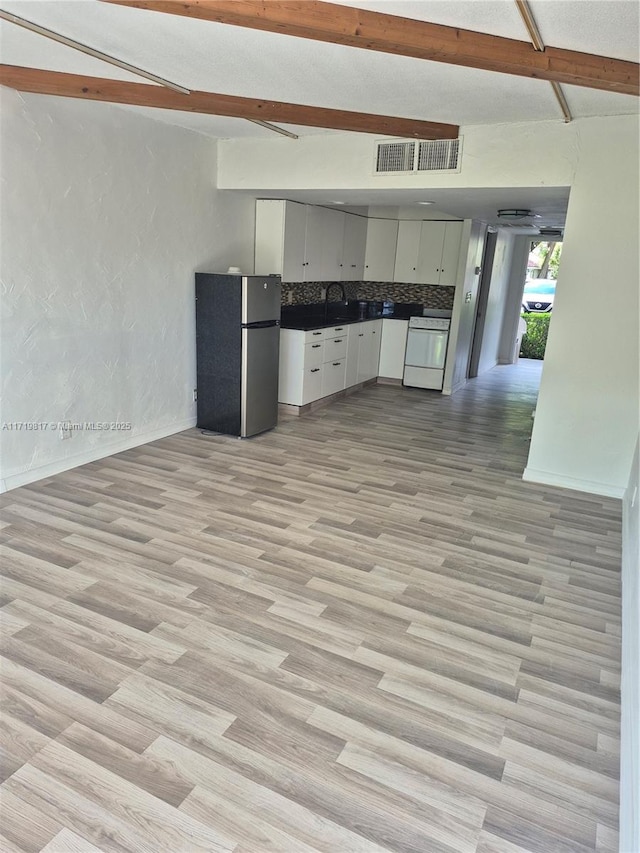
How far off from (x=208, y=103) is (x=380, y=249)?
444 cm

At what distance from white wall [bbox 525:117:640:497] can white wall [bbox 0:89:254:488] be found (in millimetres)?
3038

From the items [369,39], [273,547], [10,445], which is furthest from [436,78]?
[10,445]

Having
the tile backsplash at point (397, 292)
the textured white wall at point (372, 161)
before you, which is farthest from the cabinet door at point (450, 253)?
the textured white wall at point (372, 161)

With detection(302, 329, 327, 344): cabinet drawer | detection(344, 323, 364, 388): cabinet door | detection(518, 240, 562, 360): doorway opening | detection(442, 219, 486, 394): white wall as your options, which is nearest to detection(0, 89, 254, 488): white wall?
detection(302, 329, 327, 344): cabinet drawer

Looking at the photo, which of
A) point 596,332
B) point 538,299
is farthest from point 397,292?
point 538,299

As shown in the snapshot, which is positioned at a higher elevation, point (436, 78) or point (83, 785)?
point (436, 78)

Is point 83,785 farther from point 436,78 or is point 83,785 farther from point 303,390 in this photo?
point 303,390

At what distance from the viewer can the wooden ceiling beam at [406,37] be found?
2.13 m

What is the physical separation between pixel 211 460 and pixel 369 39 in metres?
3.09

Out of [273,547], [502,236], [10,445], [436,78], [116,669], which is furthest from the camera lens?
[502,236]

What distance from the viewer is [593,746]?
6.54ft

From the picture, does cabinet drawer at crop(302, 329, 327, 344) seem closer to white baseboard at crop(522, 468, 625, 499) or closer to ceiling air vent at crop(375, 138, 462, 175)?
ceiling air vent at crop(375, 138, 462, 175)

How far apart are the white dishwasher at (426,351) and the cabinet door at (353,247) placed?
1.00 meters

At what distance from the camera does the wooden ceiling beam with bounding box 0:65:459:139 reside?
10.7 ft
